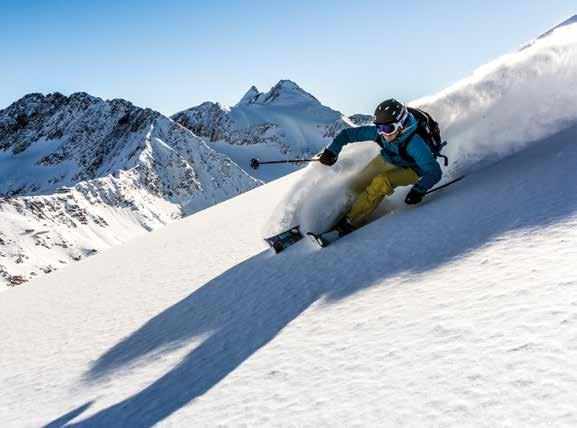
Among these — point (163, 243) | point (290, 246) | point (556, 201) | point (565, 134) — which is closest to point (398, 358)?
point (556, 201)

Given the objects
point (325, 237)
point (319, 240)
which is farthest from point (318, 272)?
point (325, 237)

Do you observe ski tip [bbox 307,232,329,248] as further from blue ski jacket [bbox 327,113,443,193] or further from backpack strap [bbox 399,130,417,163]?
backpack strap [bbox 399,130,417,163]

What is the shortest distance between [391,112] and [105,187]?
14883cm

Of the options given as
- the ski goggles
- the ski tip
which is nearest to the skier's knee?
the ski goggles

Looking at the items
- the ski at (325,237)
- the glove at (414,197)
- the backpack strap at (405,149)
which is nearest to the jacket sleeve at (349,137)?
the backpack strap at (405,149)

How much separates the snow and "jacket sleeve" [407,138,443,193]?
38cm

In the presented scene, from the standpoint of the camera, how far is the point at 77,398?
11.9 ft

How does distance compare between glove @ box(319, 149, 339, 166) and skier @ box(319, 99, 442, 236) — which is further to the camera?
glove @ box(319, 149, 339, 166)

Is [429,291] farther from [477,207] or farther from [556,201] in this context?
[477,207]

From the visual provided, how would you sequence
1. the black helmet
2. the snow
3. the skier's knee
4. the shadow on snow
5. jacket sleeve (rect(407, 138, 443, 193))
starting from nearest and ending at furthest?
the snow < the shadow on snow < the black helmet < jacket sleeve (rect(407, 138, 443, 193)) < the skier's knee

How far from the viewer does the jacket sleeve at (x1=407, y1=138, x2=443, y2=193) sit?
5.90 meters

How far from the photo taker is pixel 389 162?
6.46 metres

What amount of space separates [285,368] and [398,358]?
0.81 m

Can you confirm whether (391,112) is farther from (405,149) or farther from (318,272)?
(318,272)
